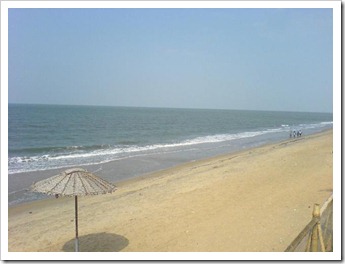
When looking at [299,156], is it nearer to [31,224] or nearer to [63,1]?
[31,224]

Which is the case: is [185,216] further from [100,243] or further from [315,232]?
[315,232]

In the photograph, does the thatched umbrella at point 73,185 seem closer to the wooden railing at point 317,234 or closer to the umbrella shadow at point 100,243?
the umbrella shadow at point 100,243

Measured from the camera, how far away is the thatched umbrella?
6367mm

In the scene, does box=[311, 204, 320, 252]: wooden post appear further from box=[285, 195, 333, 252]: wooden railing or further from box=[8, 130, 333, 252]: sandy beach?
box=[8, 130, 333, 252]: sandy beach

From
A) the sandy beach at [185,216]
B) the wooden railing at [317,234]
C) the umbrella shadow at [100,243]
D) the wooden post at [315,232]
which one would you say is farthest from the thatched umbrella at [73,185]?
the wooden post at [315,232]

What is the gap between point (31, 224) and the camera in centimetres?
948

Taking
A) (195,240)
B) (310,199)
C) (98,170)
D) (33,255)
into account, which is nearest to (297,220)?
(310,199)

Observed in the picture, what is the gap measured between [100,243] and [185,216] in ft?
7.42

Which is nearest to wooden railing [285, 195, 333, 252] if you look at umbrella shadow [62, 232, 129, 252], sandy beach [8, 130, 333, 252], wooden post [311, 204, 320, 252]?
wooden post [311, 204, 320, 252]

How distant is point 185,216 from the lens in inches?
368

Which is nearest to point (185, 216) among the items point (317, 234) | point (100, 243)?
point (100, 243)

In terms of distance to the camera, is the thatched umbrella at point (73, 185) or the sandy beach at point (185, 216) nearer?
the thatched umbrella at point (73, 185)

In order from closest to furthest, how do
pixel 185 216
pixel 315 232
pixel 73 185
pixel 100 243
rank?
pixel 315 232 < pixel 73 185 < pixel 100 243 < pixel 185 216

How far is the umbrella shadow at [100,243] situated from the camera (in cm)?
777
